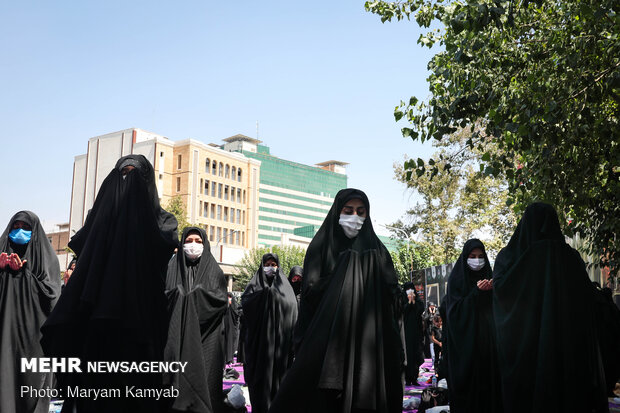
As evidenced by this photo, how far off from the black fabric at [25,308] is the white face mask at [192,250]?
1.31 meters

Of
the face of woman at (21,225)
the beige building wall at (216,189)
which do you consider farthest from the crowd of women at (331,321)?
the beige building wall at (216,189)

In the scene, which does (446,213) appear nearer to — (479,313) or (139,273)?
(479,313)

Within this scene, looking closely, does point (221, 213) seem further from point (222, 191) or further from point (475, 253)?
point (475, 253)

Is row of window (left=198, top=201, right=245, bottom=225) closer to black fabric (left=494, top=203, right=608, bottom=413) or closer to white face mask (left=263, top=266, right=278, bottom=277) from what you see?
white face mask (left=263, top=266, right=278, bottom=277)

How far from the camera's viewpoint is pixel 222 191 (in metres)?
78.9

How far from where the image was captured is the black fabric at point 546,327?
13.8ft

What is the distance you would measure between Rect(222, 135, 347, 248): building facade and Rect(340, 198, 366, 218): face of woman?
10723 cm

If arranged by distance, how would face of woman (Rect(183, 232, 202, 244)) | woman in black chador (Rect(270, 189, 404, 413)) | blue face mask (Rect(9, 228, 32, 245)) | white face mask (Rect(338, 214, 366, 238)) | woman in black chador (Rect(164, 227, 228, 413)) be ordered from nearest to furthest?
woman in black chador (Rect(270, 189, 404, 413)) → white face mask (Rect(338, 214, 366, 238)) → woman in black chador (Rect(164, 227, 228, 413)) → blue face mask (Rect(9, 228, 32, 245)) → face of woman (Rect(183, 232, 202, 244))

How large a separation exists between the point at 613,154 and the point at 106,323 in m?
6.95

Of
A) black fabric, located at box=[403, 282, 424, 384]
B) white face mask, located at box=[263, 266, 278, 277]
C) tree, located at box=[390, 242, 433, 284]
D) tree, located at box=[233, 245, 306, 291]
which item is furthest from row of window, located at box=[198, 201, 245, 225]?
white face mask, located at box=[263, 266, 278, 277]

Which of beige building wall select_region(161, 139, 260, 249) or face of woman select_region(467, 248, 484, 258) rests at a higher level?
beige building wall select_region(161, 139, 260, 249)

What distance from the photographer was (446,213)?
32562 millimetres

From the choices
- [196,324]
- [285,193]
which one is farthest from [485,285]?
[285,193]

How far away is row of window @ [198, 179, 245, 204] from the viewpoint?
76500 mm
